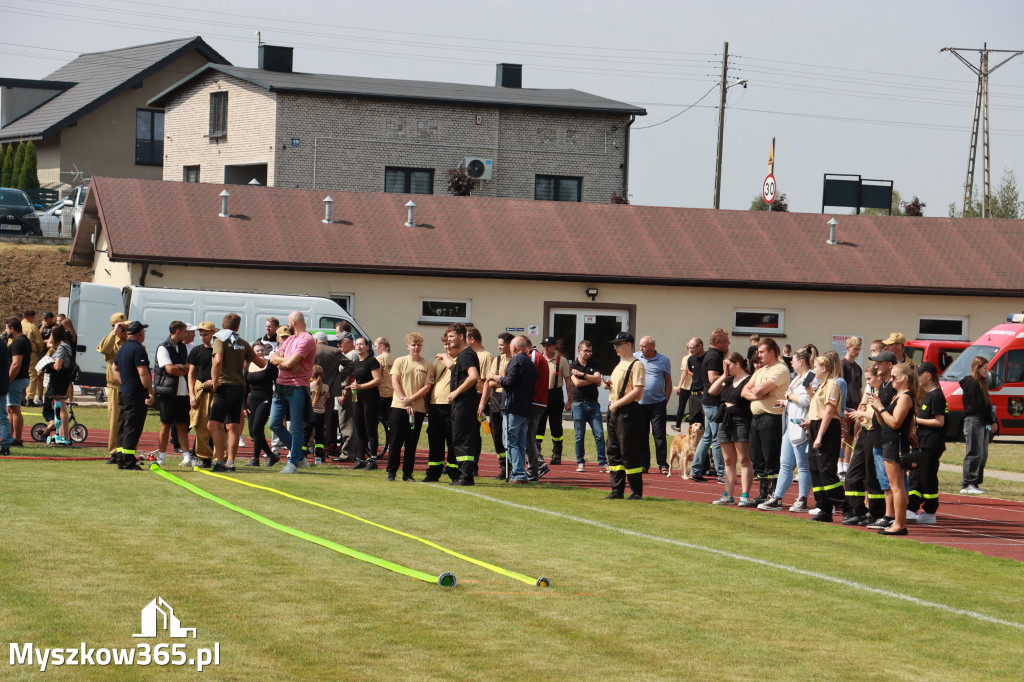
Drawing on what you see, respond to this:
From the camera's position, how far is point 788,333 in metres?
33.1

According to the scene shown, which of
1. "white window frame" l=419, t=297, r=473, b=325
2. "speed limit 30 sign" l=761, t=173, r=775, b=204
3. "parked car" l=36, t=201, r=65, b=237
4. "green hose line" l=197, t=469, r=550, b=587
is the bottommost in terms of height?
"green hose line" l=197, t=469, r=550, b=587

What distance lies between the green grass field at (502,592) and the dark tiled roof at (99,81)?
4774 cm

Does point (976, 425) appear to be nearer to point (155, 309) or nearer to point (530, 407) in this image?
point (530, 407)

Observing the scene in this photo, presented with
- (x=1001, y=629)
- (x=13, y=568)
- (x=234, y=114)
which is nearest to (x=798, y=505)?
(x=1001, y=629)

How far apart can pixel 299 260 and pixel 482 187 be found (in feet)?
63.3

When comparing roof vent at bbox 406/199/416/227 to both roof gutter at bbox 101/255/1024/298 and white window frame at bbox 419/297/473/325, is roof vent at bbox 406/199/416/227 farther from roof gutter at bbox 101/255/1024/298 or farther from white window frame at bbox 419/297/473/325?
white window frame at bbox 419/297/473/325

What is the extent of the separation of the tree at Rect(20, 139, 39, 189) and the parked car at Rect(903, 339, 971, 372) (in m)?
40.1

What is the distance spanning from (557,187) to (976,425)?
3352 cm

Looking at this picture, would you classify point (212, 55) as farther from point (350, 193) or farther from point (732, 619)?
point (732, 619)

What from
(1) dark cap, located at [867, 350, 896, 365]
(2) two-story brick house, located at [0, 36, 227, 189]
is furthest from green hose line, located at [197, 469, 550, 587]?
(2) two-story brick house, located at [0, 36, 227, 189]

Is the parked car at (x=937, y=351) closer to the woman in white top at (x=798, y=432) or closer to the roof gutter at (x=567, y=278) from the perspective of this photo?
the roof gutter at (x=567, y=278)

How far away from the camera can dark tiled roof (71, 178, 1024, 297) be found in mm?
30953

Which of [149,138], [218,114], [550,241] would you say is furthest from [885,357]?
[149,138]

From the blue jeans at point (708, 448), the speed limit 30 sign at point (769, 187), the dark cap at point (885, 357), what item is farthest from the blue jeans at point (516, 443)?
the speed limit 30 sign at point (769, 187)
